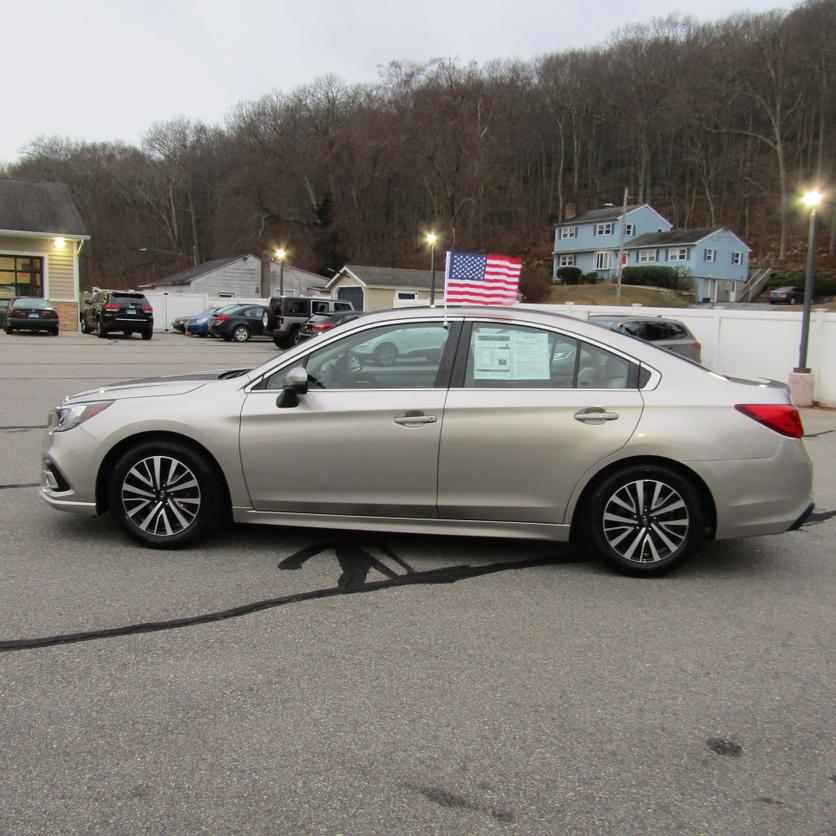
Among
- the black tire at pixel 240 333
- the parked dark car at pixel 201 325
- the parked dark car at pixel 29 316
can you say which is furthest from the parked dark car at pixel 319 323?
the parked dark car at pixel 201 325

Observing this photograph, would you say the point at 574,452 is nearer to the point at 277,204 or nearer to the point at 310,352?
the point at 310,352

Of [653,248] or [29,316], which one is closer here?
[29,316]

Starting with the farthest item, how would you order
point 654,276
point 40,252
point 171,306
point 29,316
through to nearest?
point 654,276 → point 171,306 → point 40,252 → point 29,316

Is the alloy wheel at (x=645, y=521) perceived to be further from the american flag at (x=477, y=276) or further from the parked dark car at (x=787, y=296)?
the parked dark car at (x=787, y=296)

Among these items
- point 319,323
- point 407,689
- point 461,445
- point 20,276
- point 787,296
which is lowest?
point 407,689

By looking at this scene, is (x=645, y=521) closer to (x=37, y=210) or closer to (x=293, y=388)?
(x=293, y=388)

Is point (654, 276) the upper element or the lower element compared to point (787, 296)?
upper

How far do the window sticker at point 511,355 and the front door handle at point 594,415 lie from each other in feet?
1.04

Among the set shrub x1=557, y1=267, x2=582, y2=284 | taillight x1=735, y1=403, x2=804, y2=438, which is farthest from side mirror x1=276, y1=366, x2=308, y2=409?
shrub x1=557, y1=267, x2=582, y2=284

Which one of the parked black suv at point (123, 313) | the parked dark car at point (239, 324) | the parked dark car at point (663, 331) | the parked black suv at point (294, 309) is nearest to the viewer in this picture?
the parked dark car at point (663, 331)

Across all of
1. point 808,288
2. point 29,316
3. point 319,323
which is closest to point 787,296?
point 319,323

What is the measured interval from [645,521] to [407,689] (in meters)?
2.02

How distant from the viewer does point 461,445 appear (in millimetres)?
4512

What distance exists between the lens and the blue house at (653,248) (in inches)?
2623
